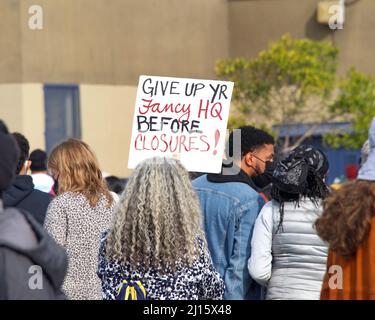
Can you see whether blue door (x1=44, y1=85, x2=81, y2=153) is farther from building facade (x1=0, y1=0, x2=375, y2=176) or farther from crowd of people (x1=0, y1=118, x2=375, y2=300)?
crowd of people (x1=0, y1=118, x2=375, y2=300)

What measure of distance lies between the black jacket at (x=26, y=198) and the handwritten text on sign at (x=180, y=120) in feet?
1.97

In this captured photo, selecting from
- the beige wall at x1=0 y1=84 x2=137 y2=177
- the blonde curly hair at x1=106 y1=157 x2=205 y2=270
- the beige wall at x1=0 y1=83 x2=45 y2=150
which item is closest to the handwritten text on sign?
the blonde curly hair at x1=106 y1=157 x2=205 y2=270

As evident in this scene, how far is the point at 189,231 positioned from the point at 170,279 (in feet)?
0.71

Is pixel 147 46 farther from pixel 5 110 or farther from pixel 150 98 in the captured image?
pixel 150 98

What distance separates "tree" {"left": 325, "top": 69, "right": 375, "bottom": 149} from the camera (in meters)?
24.8

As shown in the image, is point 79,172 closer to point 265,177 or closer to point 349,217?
point 265,177

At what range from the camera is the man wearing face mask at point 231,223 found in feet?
18.9

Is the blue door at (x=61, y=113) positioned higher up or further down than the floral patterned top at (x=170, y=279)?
further down

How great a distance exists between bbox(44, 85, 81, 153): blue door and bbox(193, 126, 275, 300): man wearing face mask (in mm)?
18340

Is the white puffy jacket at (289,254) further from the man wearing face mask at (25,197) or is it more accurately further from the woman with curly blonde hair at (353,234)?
the man wearing face mask at (25,197)

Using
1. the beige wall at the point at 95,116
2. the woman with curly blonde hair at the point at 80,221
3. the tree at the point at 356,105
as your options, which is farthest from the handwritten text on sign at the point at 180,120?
the tree at the point at 356,105

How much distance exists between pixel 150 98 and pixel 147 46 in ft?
63.8

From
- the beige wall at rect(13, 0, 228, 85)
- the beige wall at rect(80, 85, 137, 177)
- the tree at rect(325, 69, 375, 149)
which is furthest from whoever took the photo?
the beige wall at rect(80, 85, 137, 177)

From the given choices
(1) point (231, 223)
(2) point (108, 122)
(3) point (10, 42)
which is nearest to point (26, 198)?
(1) point (231, 223)
